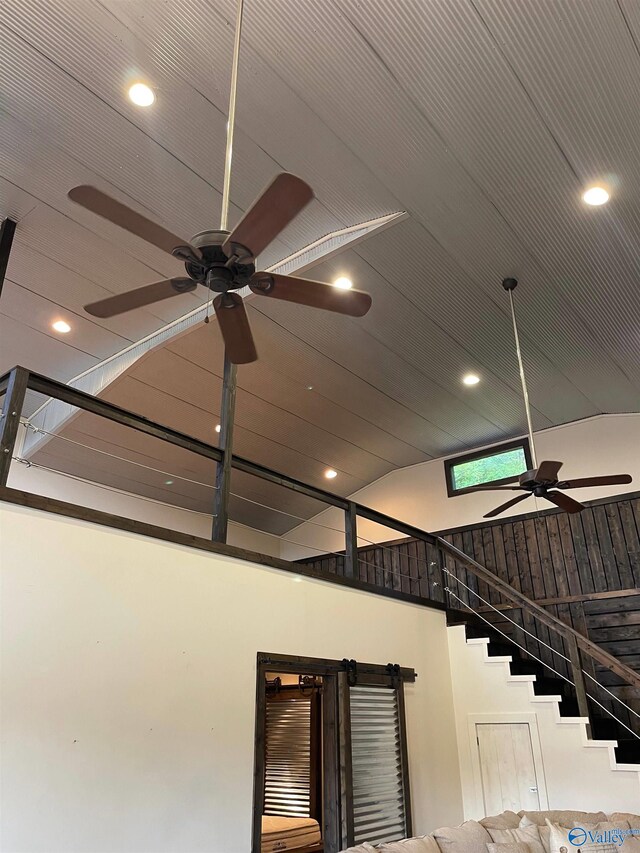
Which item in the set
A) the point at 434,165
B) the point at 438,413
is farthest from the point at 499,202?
the point at 438,413

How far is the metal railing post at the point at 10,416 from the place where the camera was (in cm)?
378

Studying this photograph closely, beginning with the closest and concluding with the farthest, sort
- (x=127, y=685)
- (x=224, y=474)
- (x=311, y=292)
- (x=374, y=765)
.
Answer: (x=311, y=292) → (x=127, y=685) → (x=224, y=474) → (x=374, y=765)

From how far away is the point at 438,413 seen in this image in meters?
8.58

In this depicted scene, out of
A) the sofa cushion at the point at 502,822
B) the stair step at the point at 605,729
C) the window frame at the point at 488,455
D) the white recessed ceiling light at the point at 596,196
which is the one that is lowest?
the sofa cushion at the point at 502,822

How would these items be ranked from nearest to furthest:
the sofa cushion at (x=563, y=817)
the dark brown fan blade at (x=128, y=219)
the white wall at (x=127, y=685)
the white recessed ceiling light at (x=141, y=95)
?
the dark brown fan blade at (x=128, y=219) < the white wall at (x=127, y=685) < the white recessed ceiling light at (x=141, y=95) < the sofa cushion at (x=563, y=817)

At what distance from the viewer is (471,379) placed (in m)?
7.79

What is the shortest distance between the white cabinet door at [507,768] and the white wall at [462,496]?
2927 millimetres

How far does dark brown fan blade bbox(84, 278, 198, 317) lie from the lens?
3.00 m

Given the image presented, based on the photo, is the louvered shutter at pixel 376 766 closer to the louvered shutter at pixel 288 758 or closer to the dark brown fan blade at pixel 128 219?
the louvered shutter at pixel 288 758

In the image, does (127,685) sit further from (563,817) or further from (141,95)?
(141,95)

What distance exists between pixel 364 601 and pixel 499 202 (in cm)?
386

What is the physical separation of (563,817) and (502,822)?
55 cm

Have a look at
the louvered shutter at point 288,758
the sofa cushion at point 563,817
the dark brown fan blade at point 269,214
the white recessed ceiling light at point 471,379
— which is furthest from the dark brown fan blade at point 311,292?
the louvered shutter at point 288,758

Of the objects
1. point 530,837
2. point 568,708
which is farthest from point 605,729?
point 530,837
